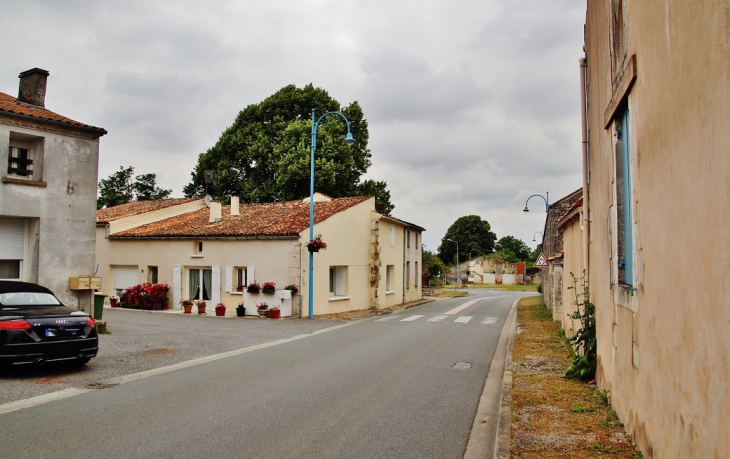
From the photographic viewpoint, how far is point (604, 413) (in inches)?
261

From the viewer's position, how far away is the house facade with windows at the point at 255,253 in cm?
2225

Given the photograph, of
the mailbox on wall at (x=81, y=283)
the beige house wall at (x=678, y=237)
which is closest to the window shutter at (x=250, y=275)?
the mailbox on wall at (x=81, y=283)

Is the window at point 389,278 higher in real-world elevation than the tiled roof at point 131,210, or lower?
lower

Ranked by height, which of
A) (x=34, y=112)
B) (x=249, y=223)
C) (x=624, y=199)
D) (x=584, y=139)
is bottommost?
(x=624, y=199)

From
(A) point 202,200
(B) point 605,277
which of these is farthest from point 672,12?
(A) point 202,200

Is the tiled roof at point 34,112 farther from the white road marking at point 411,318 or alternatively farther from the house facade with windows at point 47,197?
the white road marking at point 411,318

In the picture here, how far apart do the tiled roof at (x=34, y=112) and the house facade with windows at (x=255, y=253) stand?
909cm

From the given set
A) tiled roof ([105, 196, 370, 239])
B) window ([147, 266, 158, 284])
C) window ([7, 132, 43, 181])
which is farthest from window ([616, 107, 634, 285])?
window ([147, 266, 158, 284])

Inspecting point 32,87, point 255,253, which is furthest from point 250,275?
point 32,87

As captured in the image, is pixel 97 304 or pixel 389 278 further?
pixel 389 278

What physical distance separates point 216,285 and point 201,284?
133cm

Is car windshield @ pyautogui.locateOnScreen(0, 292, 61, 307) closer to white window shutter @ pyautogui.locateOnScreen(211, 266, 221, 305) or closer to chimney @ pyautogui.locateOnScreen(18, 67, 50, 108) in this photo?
chimney @ pyautogui.locateOnScreen(18, 67, 50, 108)

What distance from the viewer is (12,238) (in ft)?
44.7

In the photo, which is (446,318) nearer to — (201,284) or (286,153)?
(201,284)
